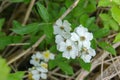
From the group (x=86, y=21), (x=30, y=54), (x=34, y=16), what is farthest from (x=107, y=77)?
(x=34, y=16)

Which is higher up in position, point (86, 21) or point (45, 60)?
point (86, 21)

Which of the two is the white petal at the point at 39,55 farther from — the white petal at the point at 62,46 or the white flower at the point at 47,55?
the white petal at the point at 62,46

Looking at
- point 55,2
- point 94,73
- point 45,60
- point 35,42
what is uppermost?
point 55,2

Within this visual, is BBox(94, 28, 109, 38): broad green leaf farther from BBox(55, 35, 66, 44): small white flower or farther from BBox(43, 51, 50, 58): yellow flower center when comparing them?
BBox(43, 51, 50, 58): yellow flower center

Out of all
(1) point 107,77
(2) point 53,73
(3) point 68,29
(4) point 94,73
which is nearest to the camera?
(3) point 68,29

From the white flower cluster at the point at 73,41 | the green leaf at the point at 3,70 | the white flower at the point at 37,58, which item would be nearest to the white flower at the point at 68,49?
the white flower cluster at the point at 73,41

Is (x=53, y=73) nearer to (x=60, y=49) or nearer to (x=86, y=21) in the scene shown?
(x=60, y=49)
